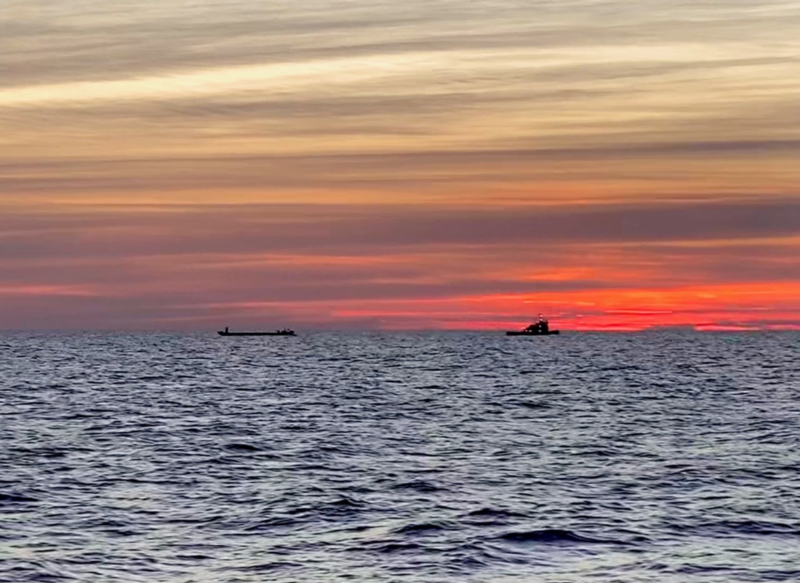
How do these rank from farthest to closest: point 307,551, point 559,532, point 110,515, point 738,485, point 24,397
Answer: point 24,397 < point 738,485 < point 110,515 < point 559,532 < point 307,551

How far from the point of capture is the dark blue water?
3462 cm

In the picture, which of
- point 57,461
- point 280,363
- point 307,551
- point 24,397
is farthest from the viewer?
point 280,363

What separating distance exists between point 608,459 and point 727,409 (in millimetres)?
30289

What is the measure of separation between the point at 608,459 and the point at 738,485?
30.7ft

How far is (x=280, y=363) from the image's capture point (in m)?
186

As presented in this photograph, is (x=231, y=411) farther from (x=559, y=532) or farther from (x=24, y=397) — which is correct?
(x=559, y=532)

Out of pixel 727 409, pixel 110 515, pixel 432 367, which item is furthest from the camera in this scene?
pixel 432 367

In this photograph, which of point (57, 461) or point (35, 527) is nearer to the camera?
point (35, 527)

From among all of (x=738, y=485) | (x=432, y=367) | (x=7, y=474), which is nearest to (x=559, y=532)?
(x=738, y=485)

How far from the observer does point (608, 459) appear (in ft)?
187

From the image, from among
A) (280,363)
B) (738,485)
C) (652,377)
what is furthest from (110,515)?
(280,363)

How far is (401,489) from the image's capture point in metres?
47.2

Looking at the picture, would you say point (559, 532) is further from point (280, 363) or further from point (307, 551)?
point (280, 363)

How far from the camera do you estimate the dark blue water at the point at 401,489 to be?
34.6 meters
